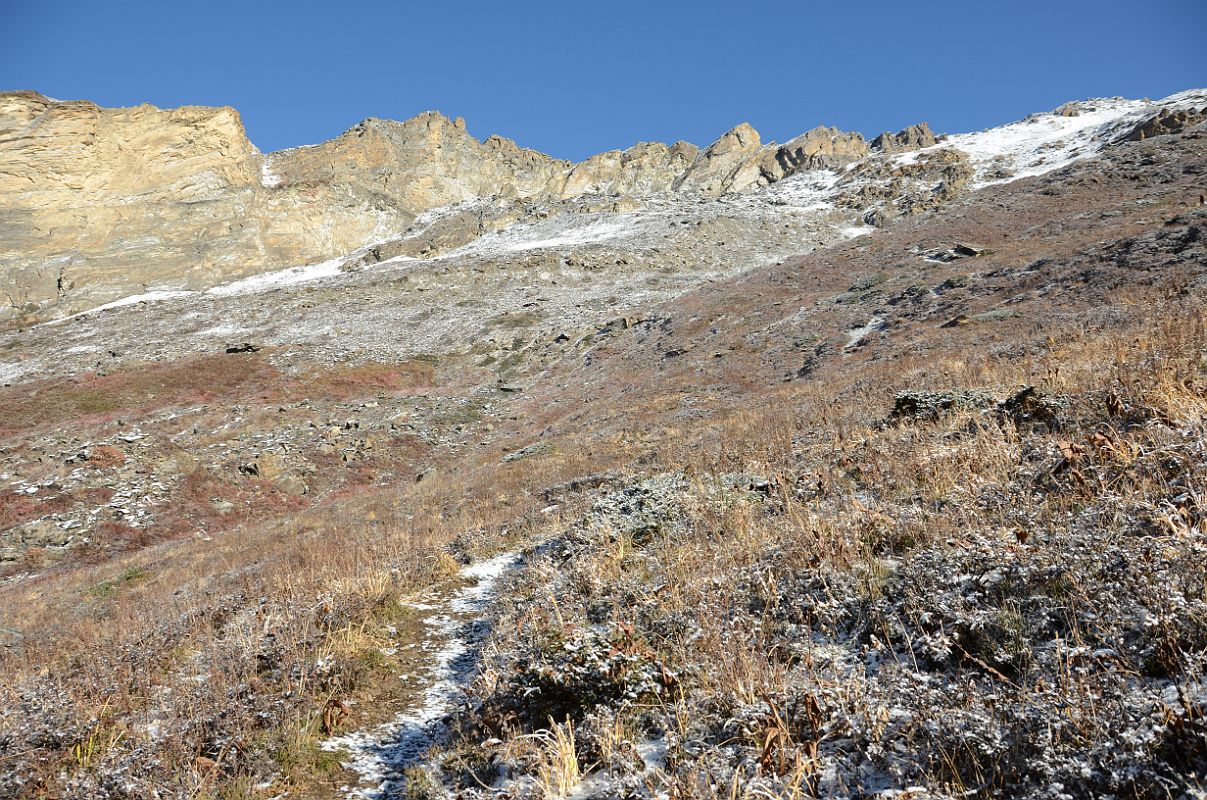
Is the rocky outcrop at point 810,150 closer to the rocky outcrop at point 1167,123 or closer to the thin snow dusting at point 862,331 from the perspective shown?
the rocky outcrop at point 1167,123

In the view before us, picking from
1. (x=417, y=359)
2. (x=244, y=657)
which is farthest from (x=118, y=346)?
(x=244, y=657)

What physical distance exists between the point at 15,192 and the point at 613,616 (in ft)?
411

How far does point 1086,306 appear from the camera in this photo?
16.7 meters

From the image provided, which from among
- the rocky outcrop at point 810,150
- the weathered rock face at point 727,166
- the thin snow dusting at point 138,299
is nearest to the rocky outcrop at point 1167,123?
the rocky outcrop at point 810,150

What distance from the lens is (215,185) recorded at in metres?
97.5

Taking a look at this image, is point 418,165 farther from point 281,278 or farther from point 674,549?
point 674,549

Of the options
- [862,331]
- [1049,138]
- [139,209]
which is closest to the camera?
[862,331]

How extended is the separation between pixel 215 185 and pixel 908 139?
112186mm

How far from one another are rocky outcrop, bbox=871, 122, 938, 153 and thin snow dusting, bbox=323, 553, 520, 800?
109081 mm

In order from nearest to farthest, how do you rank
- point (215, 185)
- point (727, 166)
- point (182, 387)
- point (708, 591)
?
1. point (708, 591)
2. point (182, 387)
3. point (215, 185)
4. point (727, 166)

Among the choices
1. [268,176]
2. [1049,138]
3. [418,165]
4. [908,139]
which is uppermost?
[418,165]

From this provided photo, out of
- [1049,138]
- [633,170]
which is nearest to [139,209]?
[633,170]

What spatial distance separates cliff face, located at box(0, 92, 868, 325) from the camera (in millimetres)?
85000

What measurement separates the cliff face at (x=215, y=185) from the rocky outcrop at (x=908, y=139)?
417 cm
